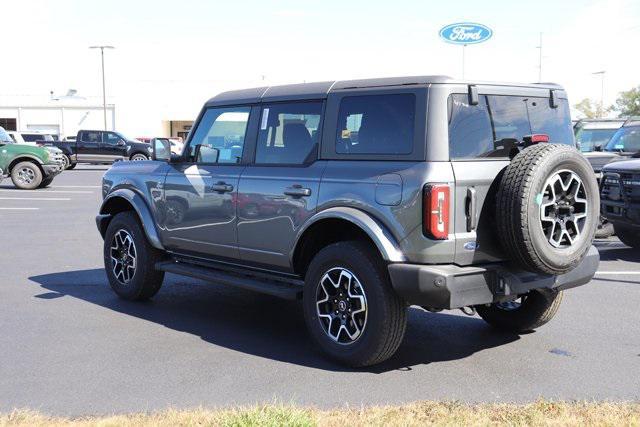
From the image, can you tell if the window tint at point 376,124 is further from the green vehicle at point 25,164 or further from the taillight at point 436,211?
the green vehicle at point 25,164

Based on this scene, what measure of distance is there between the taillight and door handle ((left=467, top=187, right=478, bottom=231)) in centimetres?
18

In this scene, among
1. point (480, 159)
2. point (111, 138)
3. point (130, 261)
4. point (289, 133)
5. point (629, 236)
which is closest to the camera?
point (480, 159)

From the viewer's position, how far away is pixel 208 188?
631 centimetres

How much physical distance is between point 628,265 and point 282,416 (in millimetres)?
6881

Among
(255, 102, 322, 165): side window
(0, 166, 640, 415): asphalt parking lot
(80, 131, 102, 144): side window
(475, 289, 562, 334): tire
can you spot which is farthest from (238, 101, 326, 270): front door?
(80, 131, 102, 144): side window

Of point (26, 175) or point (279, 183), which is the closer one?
point (279, 183)

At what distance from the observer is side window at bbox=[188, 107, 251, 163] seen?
20.6ft

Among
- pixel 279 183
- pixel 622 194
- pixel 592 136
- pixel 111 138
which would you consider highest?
pixel 111 138

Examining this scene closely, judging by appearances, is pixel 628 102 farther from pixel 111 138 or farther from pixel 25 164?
pixel 25 164

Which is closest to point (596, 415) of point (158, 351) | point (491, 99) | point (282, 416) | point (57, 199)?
point (282, 416)

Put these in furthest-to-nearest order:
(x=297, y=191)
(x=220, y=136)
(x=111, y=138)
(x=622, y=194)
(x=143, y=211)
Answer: (x=111, y=138)
(x=622, y=194)
(x=143, y=211)
(x=220, y=136)
(x=297, y=191)

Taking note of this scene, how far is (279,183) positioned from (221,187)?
720mm

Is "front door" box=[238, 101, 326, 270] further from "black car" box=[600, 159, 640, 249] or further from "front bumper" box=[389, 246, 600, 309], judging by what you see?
"black car" box=[600, 159, 640, 249]

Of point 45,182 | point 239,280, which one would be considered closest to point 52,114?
point 45,182
